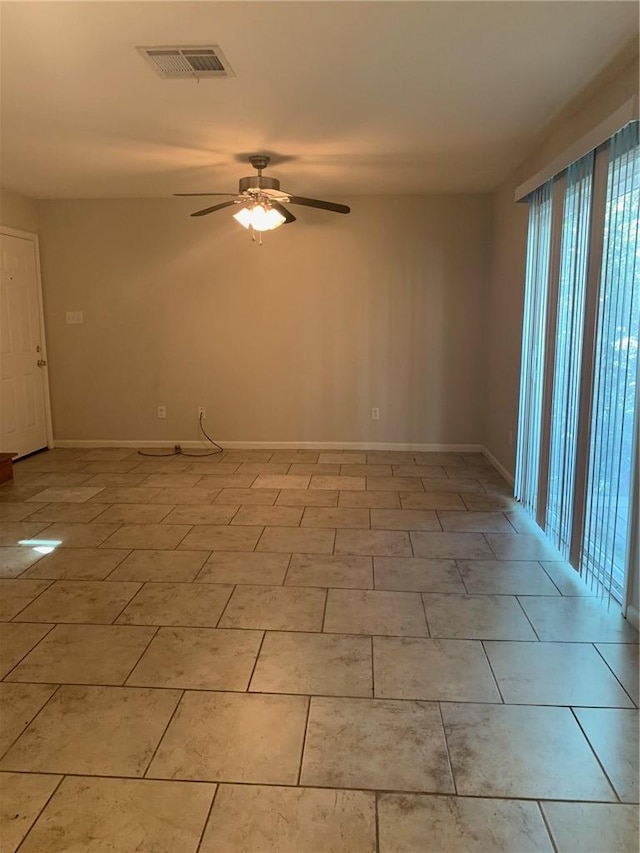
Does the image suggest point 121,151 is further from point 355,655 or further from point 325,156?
point 355,655

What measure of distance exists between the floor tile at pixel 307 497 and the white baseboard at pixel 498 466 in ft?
4.59

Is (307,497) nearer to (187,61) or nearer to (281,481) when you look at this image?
(281,481)

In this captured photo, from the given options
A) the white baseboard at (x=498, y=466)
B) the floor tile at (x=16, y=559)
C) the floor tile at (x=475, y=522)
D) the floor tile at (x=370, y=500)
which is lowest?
the floor tile at (x=16, y=559)

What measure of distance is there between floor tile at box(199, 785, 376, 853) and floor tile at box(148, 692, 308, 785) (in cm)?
6

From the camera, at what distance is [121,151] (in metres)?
4.16

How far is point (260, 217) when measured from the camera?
4.21 meters

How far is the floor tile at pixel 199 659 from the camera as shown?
7.43 feet

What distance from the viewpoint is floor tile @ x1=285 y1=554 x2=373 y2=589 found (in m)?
3.07

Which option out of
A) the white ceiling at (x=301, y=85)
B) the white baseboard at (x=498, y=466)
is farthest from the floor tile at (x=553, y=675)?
the white ceiling at (x=301, y=85)

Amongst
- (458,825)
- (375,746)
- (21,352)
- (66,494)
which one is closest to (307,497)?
(66,494)

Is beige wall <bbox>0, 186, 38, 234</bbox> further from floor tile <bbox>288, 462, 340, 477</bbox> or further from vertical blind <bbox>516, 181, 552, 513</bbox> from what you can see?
vertical blind <bbox>516, 181, 552, 513</bbox>

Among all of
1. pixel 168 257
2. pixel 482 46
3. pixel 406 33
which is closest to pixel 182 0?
pixel 406 33

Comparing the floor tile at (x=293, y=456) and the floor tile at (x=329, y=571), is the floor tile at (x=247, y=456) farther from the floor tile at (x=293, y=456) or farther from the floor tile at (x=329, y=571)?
the floor tile at (x=329, y=571)

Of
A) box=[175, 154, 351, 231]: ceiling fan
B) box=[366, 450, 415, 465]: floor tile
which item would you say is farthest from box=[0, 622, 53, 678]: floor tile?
box=[366, 450, 415, 465]: floor tile
